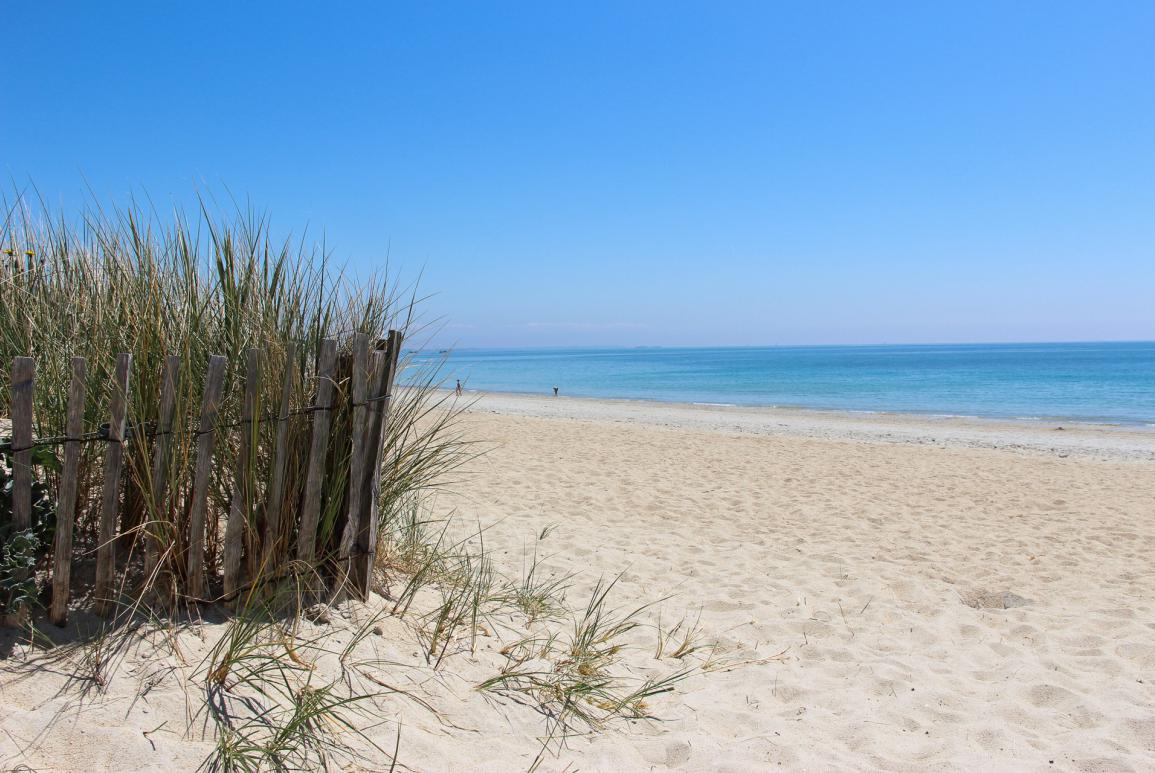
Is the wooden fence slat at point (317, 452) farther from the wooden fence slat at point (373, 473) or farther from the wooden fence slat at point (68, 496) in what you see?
the wooden fence slat at point (68, 496)

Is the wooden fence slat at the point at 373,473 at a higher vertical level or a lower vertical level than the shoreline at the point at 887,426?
higher

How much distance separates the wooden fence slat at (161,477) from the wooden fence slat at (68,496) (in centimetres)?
25

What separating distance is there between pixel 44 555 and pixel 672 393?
114ft

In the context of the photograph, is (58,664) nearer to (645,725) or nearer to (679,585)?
(645,725)

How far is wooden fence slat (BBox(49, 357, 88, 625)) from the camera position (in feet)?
8.57

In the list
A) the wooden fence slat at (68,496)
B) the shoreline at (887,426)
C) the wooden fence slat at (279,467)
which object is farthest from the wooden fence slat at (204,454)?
the shoreline at (887,426)

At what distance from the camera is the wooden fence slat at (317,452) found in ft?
10.3

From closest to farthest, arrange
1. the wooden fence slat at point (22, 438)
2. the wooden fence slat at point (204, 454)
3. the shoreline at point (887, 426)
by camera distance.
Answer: the wooden fence slat at point (22, 438)
the wooden fence slat at point (204, 454)
the shoreline at point (887, 426)

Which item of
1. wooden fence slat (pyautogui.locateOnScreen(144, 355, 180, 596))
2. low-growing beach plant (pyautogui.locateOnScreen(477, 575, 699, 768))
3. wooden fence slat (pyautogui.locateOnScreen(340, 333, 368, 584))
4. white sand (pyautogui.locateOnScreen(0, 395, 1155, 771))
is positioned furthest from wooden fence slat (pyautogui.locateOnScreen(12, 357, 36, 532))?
low-growing beach plant (pyautogui.locateOnScreen(477, 575, 699, 768))

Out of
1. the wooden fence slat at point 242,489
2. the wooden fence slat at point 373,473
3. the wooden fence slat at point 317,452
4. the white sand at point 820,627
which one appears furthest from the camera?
the wooden fence slat at point 373,473

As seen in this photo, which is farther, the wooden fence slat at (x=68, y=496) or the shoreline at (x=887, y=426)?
the shoreline at (x=887, y=426)

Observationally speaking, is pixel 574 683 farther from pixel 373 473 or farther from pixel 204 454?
pixel 204 454

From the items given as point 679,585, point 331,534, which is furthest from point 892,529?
point 331,534

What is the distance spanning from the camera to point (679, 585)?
16.9 feet
